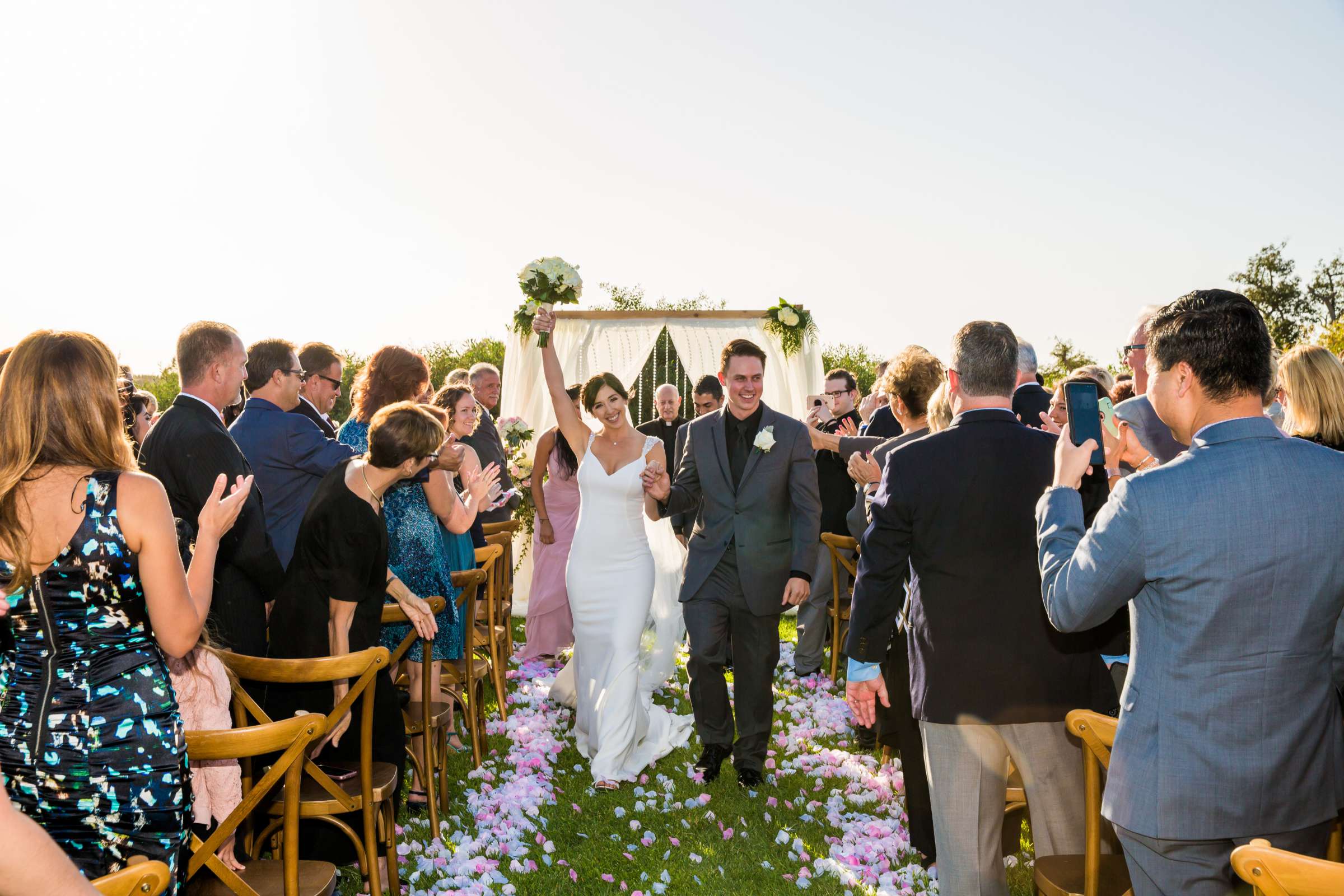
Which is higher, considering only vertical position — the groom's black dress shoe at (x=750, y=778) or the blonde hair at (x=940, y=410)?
the blonde hair at (x=940, y=410)

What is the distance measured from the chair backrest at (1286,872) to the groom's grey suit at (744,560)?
11.1ft

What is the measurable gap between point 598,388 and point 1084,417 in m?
A: 3.58

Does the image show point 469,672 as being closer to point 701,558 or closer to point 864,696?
point 701,558

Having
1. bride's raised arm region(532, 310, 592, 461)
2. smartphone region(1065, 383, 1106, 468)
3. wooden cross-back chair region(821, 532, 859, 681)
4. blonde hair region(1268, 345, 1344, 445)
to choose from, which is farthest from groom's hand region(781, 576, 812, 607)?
smartphone region(1065, 383, 1106, 468)

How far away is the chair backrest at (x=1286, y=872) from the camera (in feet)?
5.02

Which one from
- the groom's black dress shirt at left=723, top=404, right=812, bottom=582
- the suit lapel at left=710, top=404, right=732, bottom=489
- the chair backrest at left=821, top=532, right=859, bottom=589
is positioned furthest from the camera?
Answer: the chair backrest at left=821, top=532, right=859, bottom=589

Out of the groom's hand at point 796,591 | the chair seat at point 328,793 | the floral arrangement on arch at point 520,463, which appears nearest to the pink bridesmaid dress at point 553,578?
the floral arrangement on arch at point 520,463

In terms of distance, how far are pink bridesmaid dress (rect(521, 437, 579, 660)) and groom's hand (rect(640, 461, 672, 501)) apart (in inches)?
113

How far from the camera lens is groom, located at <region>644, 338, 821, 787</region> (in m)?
5.07

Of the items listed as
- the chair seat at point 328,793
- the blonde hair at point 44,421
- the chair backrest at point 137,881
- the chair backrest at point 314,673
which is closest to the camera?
the chair backrest at point 137,881

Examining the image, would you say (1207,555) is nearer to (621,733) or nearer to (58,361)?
(58,361)

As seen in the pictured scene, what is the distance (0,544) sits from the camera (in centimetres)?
221

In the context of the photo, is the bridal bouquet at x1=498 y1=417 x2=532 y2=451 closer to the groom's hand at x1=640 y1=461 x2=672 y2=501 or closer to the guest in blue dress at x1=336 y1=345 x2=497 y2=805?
the guest in blue dress at x1=336 y1=345 x2=497 y2=805

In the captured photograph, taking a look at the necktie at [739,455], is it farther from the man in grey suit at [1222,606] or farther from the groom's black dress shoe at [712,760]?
the man in grey suit at [1222,606]
